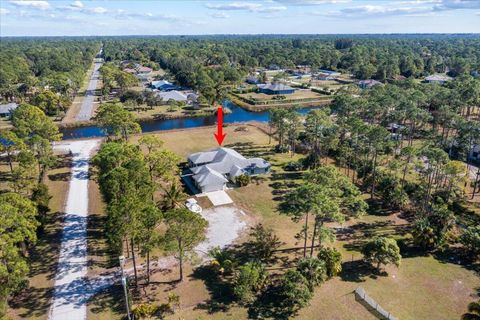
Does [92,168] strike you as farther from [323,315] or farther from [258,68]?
[258,68]

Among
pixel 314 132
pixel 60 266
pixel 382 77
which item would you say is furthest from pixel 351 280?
pixel 382 77

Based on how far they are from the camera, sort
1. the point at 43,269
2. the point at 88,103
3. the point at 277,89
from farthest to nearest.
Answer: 1. the point at 277,89
2. the point at 88,103
3. the point at 43,269

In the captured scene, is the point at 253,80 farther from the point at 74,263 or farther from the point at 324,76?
the point at 74,263

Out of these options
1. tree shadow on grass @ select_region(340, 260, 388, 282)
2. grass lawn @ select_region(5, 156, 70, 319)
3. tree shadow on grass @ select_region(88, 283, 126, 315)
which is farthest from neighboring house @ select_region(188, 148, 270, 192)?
tree shadow on grass @ select_region(340, 260, 388, 282)

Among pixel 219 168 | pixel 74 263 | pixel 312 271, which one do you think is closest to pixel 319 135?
pixel 219 168

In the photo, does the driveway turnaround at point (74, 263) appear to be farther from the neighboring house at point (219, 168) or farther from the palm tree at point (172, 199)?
the neighboring house at point (219, 168)

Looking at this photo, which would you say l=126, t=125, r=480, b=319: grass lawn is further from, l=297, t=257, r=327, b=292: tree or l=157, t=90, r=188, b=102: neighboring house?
l=157, t=90, r=188, b=102: neighboring house

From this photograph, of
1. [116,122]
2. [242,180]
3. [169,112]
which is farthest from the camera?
[169,112]
